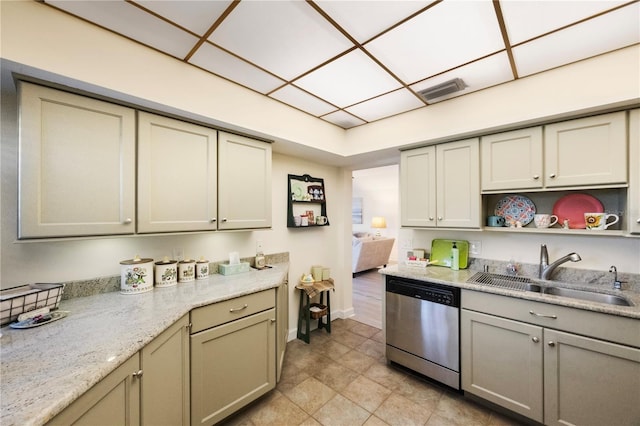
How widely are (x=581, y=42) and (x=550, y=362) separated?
2070mm

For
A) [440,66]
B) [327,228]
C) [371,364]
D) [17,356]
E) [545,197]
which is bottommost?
[371,364]

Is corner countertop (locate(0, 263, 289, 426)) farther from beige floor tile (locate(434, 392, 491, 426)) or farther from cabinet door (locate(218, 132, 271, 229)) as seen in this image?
beige floor tile (locate(434, 392, 491, 426))

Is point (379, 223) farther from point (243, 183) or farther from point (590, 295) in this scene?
point (243, 183)

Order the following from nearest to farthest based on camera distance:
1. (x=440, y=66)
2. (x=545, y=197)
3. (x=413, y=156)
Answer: (x=440, y=66), (x=545, y=197), (x=413, y=156)

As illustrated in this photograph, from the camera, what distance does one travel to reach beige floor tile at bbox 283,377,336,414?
196 cm

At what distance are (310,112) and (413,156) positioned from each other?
1161mm

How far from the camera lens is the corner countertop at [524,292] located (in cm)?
150

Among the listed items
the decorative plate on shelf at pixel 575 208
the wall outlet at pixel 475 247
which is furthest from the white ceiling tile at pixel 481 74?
the wall outlet at pixel 475 247

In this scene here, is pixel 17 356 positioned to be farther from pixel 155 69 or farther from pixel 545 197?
pixel 545 197

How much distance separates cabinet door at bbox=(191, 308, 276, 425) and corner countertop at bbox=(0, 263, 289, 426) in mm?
253

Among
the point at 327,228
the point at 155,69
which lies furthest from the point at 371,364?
the point at 155,69

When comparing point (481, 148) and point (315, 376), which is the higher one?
point (481, 148)

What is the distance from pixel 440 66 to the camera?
1841mm

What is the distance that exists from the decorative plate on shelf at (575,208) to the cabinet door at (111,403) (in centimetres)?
304
